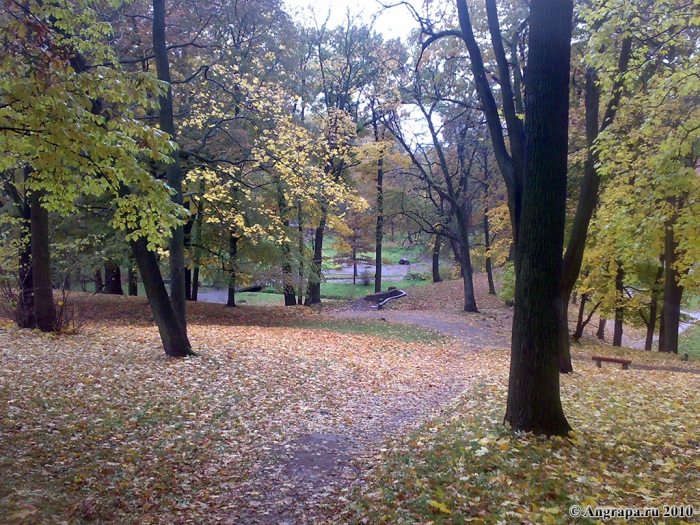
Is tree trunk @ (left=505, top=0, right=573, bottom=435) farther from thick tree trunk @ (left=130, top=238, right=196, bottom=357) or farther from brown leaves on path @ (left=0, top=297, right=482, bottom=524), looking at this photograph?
thick tree trunk @ (left=130, top=238, right=196, bottom=357)

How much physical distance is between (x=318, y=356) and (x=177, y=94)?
8.52 m

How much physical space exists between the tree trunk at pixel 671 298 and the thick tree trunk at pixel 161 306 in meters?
13.9

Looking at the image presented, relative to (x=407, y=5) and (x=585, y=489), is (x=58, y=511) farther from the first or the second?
(x=407, y=5)

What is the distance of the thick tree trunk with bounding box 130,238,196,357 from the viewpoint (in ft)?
29.6

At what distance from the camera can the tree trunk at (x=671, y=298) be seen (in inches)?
590

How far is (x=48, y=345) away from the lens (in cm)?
992

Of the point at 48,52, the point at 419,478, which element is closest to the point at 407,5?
the point at 48,52

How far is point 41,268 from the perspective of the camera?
11.0 m

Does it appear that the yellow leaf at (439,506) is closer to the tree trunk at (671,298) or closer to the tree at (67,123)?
the tree at (67,123)

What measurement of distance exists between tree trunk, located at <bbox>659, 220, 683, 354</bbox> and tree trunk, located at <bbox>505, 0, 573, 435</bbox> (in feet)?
37.8

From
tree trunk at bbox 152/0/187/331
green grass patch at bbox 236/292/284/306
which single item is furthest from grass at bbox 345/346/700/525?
green grass patch at bbox 236/292/284/306

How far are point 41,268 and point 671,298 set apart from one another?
717 inches

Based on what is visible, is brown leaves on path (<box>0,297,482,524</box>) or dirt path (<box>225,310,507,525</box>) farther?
dirt path (<box>225,310,507,525</box>)

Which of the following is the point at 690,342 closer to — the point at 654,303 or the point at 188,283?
the point at 654,303
